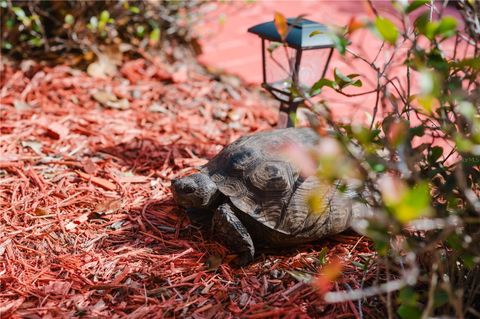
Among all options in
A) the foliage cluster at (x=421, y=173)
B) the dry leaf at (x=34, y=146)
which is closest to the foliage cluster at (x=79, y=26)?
the dry leaf at (x=34, y=146)

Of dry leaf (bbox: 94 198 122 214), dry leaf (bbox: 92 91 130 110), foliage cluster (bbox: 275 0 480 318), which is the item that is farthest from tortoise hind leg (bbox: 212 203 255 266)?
dry leaf (bbox: 92 91 130 110)

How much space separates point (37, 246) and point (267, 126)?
7.00 feet

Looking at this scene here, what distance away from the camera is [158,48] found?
17.4 feet

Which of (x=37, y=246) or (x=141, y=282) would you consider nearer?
(x=141, y=282)

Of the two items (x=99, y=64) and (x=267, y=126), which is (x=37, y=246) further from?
(x=99, y=64)

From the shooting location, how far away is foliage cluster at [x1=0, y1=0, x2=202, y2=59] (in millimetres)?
4723

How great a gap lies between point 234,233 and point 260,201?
203mm

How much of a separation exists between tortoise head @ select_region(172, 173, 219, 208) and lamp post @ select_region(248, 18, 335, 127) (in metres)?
0.79

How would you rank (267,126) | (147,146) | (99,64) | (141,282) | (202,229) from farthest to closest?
(99,64)
(267,126)
(147,146)
(202,229)
(141,282)

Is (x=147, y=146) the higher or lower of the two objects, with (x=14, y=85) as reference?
lower

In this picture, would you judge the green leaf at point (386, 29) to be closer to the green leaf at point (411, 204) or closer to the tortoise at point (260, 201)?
the green leaf at point (411, 204)

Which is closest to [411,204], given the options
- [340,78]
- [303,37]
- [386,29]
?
[386,29]

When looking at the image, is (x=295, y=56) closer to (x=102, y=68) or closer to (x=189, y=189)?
(x=189, y=189)

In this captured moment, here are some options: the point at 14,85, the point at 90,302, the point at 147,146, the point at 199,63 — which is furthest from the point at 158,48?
the point at 90,302
